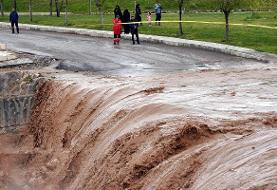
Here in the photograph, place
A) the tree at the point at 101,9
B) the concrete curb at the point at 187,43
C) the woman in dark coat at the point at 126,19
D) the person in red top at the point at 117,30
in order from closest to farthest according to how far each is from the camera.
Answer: the concrete curb at the point at 187,43
the person in red top at the point at 117,30
the woman in dark coat at the point at 126,19
the tree at the point at 101,9

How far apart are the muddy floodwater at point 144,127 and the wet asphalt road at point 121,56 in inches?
5.0

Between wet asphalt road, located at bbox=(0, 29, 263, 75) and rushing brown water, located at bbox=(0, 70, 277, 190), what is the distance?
1850mm

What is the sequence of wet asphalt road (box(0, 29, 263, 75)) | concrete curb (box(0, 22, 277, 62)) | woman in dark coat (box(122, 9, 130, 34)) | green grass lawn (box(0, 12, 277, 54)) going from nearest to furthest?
wet asphalt road (box(0, 29, 263, 75))
concrete curb (box(0, 22, 277, 62))
green grass lawn (box(0, 12, 277, 54))
woman in dark coat (box(122, 9, 130, 34))

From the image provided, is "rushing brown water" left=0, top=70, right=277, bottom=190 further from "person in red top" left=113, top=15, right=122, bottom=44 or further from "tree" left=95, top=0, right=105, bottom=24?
"tree" left=95, top=0, right=105, bottom=24

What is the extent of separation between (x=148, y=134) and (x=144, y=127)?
1.18 feet

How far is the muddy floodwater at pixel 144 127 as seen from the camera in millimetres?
8852

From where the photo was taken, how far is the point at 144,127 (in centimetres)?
1120

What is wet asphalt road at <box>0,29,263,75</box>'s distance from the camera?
19172 millimetres

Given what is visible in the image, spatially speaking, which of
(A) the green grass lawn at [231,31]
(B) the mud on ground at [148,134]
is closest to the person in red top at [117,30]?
(A) the green grass lawn at [231,31]

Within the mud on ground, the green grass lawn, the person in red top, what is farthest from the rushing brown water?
the person in red top

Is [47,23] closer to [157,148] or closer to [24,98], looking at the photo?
[24,98]

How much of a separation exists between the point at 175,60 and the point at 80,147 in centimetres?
804

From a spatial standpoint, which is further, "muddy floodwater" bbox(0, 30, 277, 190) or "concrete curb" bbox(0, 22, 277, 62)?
"concrete curb" bbox(0, 22, 277, 62)

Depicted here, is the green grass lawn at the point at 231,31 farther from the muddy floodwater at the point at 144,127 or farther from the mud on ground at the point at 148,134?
the mud on ground at the point at 148,134
